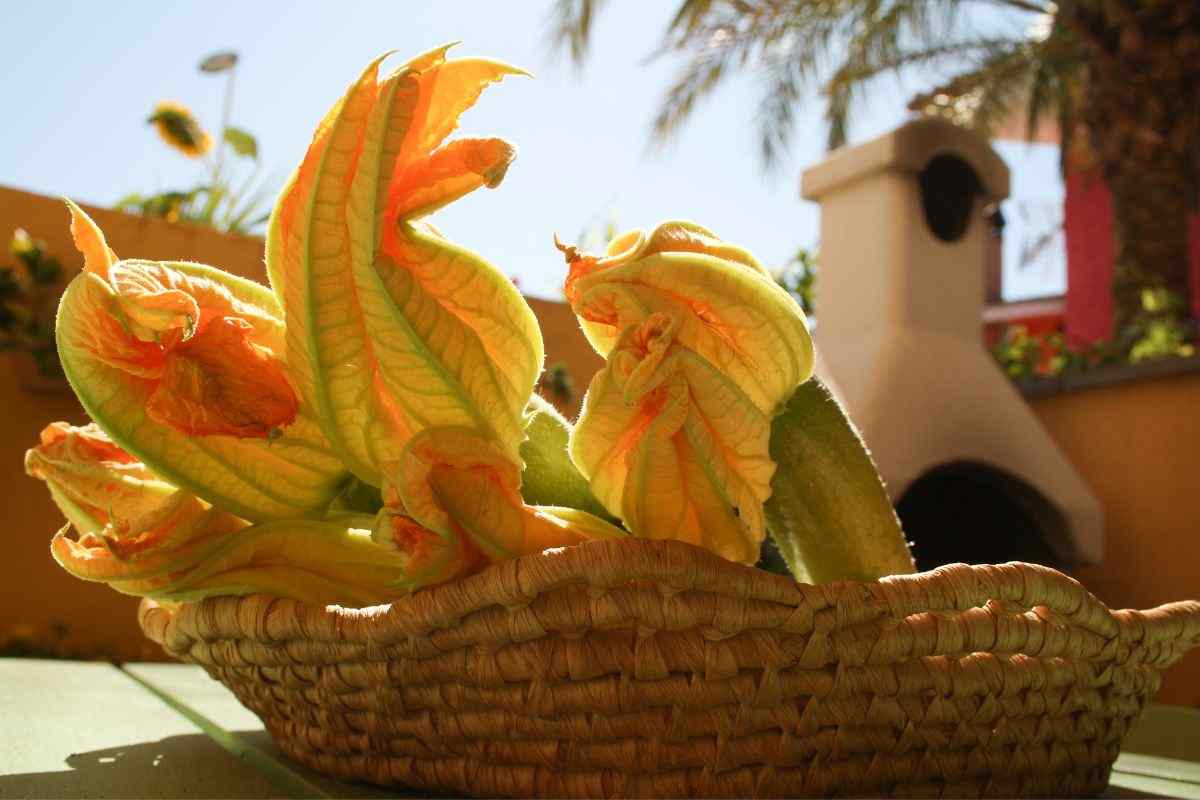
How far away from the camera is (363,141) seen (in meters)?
0.49

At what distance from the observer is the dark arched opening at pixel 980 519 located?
356 cm

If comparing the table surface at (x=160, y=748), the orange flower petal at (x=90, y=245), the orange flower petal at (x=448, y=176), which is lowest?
the table surface at (x=160, y=748)

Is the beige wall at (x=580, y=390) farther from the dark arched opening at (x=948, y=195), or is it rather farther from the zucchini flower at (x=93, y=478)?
the zucchini flower at (x=93, y=478)

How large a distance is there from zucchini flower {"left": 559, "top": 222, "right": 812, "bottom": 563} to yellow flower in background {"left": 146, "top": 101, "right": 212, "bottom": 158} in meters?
2.97

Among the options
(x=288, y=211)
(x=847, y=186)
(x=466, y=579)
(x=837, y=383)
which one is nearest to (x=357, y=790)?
(x=466, y=579)

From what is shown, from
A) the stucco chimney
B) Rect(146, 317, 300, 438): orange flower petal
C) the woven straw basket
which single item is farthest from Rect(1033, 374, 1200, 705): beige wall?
Rect(146, 317, 300, 438): orange flower petal

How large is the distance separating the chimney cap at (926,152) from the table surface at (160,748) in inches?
107

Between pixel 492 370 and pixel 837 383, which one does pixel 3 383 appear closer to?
pixel 837 383

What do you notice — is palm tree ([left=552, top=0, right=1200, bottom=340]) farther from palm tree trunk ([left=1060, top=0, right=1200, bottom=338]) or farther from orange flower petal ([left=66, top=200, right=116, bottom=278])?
orange flower petal ([left=66, top=200, right=116, bottom=278])

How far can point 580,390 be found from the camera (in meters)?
3.75

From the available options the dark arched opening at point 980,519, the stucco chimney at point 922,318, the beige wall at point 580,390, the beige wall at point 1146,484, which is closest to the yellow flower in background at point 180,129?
the beige wall at point 580,390

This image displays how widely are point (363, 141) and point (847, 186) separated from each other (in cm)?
350

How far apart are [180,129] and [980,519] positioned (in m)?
2.88

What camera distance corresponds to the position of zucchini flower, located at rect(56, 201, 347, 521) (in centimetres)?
51
